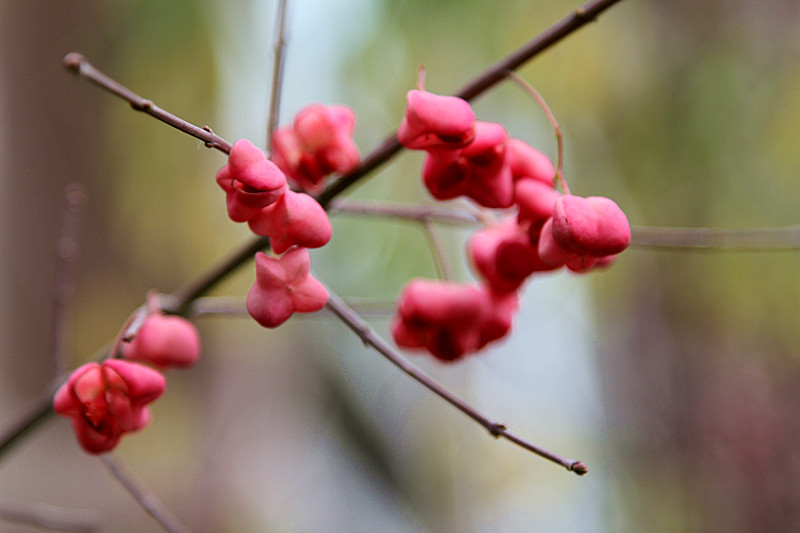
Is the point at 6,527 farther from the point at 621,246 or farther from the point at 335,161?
the point at 621,246

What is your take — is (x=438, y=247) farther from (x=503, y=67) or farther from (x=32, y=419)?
(x=32, y=419)

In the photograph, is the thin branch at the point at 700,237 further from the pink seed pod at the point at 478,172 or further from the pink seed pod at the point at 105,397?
the pink seed pod at the point at 105,397

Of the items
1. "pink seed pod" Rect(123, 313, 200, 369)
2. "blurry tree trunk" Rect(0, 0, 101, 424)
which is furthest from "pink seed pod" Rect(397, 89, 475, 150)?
"blurry tree trunk" Rect(0, 0, 101, 424)

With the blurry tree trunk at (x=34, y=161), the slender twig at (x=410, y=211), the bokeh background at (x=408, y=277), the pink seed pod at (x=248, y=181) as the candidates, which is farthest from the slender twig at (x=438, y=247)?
the blurry tree trunk at (x=34, y=161)

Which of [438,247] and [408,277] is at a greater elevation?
[438,247]

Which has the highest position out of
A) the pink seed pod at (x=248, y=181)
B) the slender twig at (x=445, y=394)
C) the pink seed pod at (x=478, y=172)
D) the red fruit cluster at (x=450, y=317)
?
the pink seed pod at (x=248, y=181)

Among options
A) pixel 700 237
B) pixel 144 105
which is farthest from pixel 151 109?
pixel 700 237

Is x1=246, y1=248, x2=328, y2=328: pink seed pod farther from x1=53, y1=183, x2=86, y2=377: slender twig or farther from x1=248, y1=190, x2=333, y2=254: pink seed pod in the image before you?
x1=53, y1=183, x2=86, y2=377: slender twig
